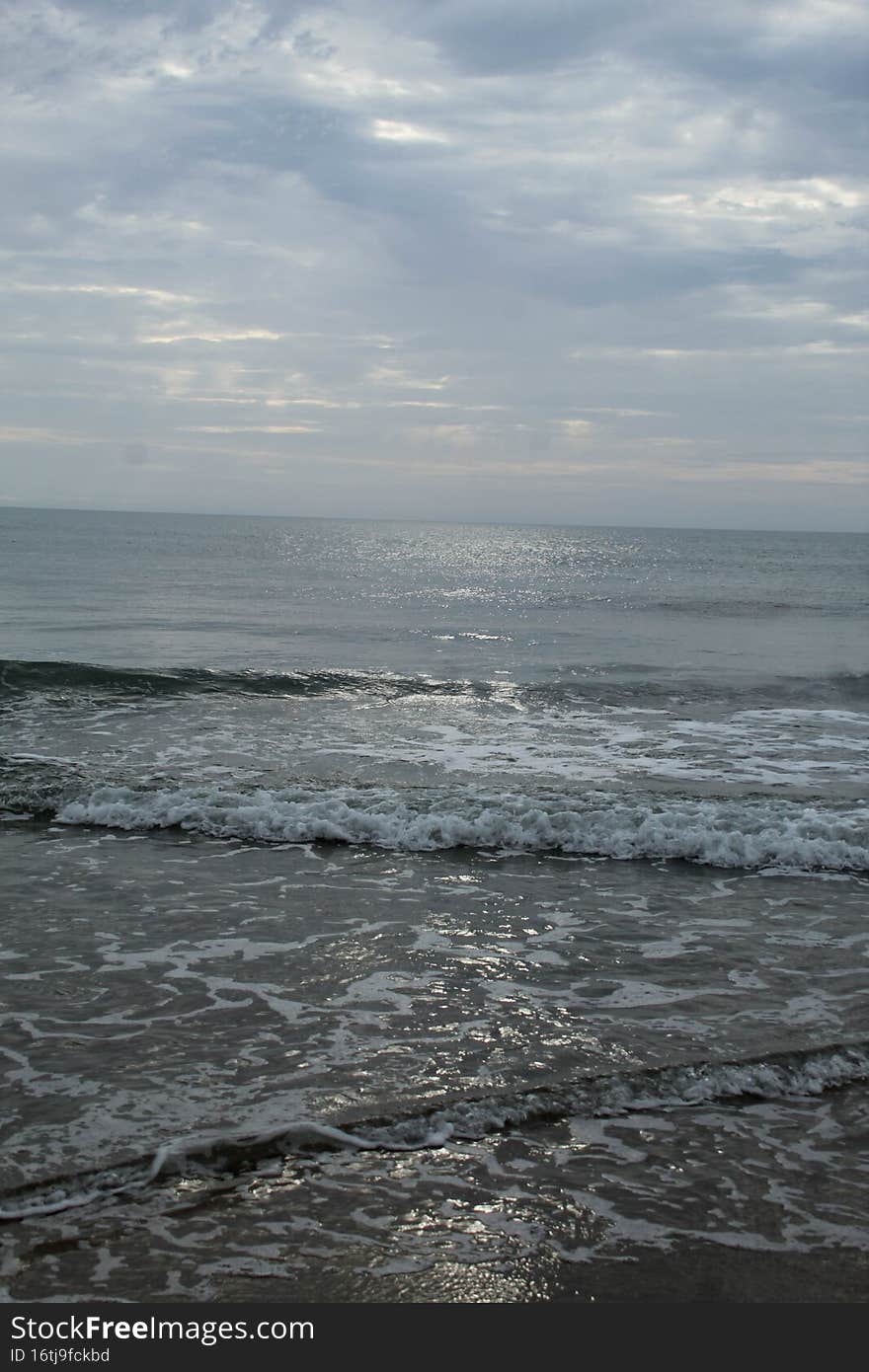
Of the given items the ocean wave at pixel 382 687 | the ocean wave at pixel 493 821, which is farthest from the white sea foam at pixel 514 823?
the ocean wave at pixel 382 687

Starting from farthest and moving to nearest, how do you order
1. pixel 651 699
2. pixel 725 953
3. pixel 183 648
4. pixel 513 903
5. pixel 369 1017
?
pixel 183 648
pixel 651 699
pixel 513 903
pixel 725 953
pixel 369 1017

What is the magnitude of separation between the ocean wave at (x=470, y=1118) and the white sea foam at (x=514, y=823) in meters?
4.91

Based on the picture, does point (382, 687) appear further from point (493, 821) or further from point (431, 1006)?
point (431, 1006)

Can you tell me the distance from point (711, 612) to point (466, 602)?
37.4ft

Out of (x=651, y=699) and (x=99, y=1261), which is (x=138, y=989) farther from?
(x=651, y=699)

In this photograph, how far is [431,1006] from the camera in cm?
718

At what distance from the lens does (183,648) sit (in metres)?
27.6

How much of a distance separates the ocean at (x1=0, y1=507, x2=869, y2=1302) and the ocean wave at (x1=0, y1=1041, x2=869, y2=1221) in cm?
2

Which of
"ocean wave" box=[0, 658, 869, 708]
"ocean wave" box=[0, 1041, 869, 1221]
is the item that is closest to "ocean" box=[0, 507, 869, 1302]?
"ocean wave" box=[0, 1041, 869, 1221]

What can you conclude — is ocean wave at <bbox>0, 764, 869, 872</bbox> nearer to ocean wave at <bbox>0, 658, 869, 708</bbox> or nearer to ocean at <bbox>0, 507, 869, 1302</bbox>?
ocean at <bbox>0, 507, 869, 1302</bbox>

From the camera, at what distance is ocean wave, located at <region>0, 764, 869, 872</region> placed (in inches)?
451

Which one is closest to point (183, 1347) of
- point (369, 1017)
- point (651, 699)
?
point (369, 1017)

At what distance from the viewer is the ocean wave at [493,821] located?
37.6ft

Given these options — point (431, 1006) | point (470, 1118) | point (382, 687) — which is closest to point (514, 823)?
point (431, 1006)
